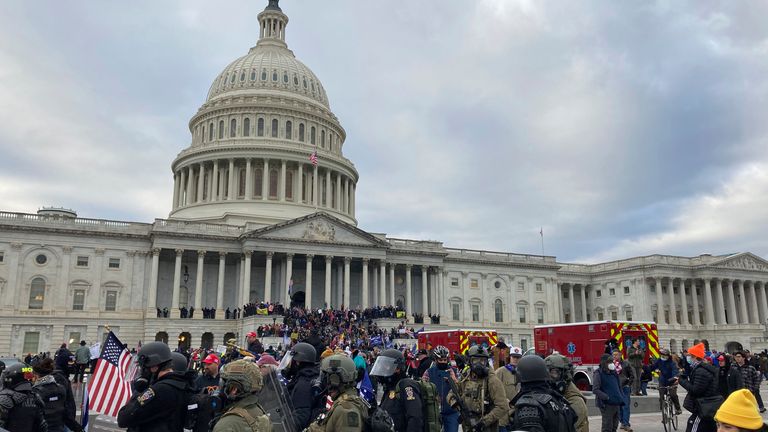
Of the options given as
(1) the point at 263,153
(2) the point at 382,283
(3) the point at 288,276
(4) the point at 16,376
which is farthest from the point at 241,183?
(4) the point at 16,376

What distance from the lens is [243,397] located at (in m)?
5.68

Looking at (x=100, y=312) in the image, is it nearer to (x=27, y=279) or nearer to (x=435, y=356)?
(x=27, y=279)

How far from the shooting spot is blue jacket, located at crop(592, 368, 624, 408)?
14.2m

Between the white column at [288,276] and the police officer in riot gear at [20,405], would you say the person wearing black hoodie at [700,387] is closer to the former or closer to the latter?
the police officer in riot gear at [20,405]

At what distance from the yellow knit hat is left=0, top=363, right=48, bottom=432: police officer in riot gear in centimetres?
816

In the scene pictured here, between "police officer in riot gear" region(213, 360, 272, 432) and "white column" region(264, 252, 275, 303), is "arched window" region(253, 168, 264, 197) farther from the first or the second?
"police officer in riot gear" region(213, 360, 272, 432)

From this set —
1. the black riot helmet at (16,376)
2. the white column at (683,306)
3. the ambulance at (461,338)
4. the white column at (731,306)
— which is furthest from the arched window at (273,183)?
the black riot helmet at (16,376)

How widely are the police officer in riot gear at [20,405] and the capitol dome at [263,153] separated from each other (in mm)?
62255

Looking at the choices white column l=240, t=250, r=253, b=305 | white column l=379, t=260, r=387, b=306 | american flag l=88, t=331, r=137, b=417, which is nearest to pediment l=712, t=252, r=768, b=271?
white column l=379, t=260, r=387, b=306

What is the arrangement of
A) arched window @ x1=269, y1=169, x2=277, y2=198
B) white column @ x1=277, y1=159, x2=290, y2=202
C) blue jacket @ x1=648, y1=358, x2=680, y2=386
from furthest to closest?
arched window @ x1=269, y1=169, x2=277, y2=198 → white column @ x1=277, y1=159, x2=290, y2=202 → blue jacket @ x1=648, y1=358, x2=680, y2=386

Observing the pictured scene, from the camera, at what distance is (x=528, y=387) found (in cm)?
667

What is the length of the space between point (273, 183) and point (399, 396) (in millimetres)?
70297

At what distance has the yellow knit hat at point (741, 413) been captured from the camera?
4.43 metres

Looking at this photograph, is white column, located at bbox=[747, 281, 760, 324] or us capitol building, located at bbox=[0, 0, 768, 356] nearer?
us capitol building, located at bbox=[0, 0, 768, 356]
